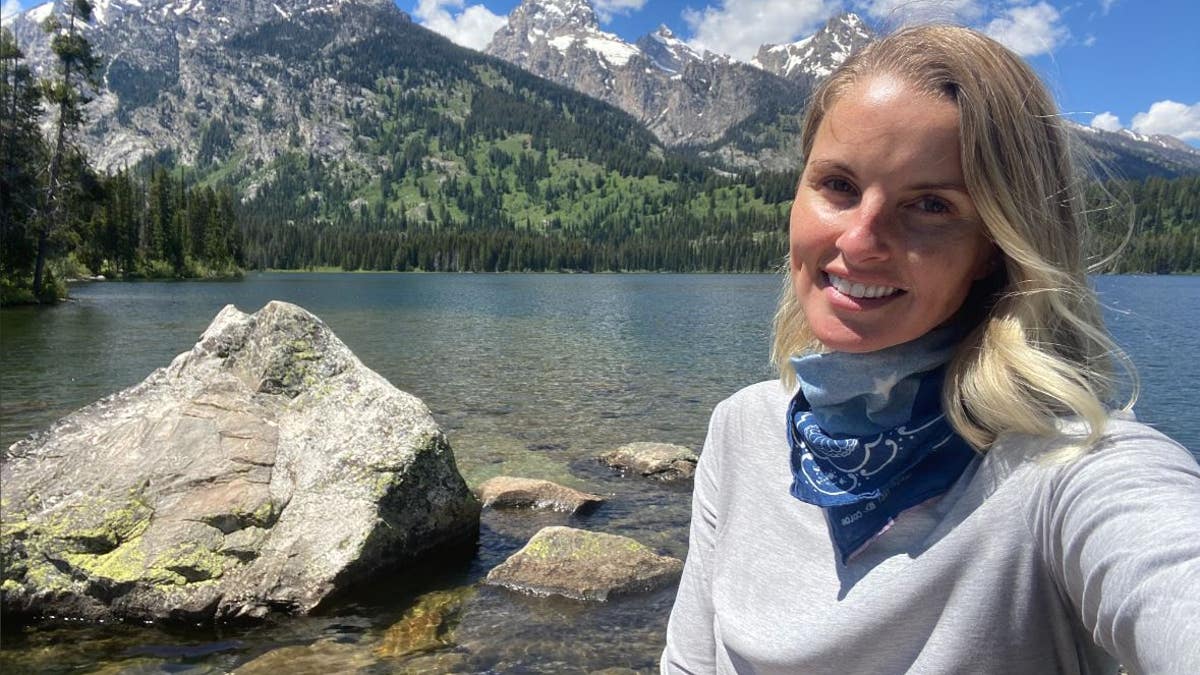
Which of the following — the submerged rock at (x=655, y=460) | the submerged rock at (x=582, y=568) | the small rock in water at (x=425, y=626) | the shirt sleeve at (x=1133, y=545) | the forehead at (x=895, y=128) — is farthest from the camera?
the submerged rock at (x=655, y=460)

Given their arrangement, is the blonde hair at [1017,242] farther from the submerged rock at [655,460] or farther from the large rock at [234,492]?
the submerged rock at [655,460]

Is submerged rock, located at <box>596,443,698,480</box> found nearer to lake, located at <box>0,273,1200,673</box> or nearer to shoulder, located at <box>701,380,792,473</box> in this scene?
lake, located at <box>0,273,1200,673</box>

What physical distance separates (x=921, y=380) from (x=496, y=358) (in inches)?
1327

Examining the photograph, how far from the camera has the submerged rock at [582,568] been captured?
372 inches

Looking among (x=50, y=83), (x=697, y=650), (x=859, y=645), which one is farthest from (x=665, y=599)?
(x=50, y=83)

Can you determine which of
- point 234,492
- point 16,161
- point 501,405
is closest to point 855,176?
point 234,492

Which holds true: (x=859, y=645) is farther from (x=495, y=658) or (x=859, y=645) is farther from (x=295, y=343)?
(x=295, y=343)

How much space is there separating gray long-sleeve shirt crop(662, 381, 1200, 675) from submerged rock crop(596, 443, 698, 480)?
12.8 metres

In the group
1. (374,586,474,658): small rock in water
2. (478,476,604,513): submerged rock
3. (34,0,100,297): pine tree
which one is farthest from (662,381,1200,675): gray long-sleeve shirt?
(34,0,100,297): pine tree

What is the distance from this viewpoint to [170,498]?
906cm

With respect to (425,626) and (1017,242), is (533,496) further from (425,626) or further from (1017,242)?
(1017,242)

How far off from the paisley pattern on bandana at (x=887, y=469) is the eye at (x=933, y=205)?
0.43 meters

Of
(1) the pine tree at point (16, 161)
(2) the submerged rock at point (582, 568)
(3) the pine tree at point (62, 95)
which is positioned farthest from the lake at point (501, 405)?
(3) the pine tree at point (62, 95)

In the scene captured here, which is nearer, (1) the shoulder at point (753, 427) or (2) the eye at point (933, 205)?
(2) the eye at point (933, 205)
